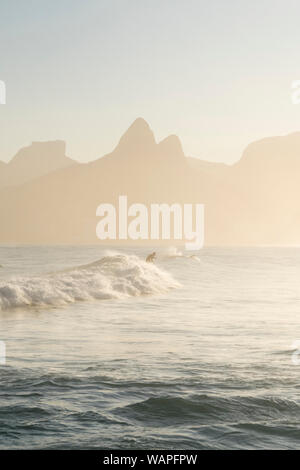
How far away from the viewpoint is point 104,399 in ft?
31.7

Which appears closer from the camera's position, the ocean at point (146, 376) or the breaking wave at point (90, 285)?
the ocean at point (146, 376)

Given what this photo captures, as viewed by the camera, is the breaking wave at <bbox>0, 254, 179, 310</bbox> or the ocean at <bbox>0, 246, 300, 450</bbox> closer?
the ocean at <bbox>0, 246, 300, 450</bbox>

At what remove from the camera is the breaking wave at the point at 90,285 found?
2459cm

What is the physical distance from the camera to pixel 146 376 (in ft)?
37.7

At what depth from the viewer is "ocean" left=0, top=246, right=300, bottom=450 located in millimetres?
8008

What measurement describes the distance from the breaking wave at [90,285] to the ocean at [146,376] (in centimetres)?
21

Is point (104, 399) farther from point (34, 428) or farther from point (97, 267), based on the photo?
point (97, 267)

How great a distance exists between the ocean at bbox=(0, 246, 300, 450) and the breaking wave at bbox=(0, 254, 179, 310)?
21 centimetres

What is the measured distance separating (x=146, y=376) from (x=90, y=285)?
18.4m

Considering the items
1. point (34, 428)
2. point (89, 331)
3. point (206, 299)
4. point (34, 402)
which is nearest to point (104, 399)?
point (34, 402)

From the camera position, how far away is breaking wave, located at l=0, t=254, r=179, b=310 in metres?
24.6

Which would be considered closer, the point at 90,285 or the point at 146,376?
the point at 146,376

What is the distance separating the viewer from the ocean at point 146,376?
8.01 meters
